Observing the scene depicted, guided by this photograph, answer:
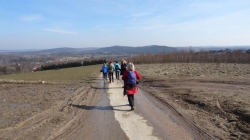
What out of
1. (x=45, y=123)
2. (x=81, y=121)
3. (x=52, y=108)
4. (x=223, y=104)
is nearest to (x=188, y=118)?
(x=223, y=104)

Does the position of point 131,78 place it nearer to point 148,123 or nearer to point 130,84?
point 130,84

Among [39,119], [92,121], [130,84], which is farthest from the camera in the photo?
[130,84]

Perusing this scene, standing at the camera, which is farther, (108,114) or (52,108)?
(52,108)

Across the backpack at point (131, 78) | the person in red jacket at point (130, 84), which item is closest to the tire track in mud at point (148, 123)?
the person in red jacket at point (130, 84)

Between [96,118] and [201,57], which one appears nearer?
[96,118]

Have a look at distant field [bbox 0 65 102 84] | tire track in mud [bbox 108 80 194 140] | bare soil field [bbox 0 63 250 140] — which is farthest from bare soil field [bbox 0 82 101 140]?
distant field [bbox 0 65 102 84]

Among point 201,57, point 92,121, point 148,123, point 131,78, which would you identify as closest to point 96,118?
point 92,121

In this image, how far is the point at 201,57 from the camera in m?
68.4

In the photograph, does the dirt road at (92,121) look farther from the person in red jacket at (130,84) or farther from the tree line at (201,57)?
the tree line at (201,57)

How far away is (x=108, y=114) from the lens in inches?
357

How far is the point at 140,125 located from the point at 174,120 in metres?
1.40

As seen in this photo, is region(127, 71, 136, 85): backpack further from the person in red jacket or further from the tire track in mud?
the tire track in mud

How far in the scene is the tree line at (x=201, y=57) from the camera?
58.4 m

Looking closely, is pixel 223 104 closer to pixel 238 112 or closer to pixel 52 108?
pixel 238 112
